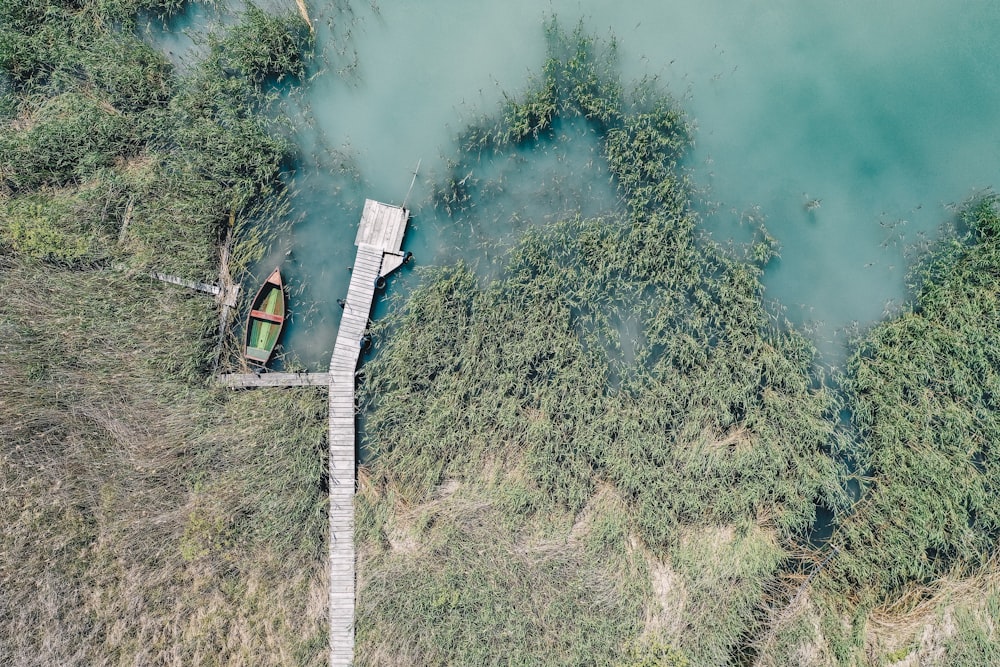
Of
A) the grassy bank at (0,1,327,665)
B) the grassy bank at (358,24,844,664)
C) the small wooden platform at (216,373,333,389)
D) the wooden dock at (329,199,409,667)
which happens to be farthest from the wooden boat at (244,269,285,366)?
the grassy bank at (358,24,844,664)

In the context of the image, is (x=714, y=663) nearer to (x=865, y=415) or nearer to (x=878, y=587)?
(x=878, y=587)

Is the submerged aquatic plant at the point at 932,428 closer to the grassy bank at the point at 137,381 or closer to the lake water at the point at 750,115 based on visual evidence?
the lake water at the point at 750,115

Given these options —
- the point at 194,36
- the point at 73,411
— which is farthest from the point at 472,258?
the point at 73,411

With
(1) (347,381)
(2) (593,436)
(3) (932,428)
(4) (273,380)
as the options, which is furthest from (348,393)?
(3) (932,428)

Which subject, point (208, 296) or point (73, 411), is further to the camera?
point (208, 296)

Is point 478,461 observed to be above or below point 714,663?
above

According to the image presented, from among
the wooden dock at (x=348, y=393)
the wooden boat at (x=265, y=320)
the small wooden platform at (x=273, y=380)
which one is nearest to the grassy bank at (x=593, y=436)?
the wooden dock at (x=348, y=393)
